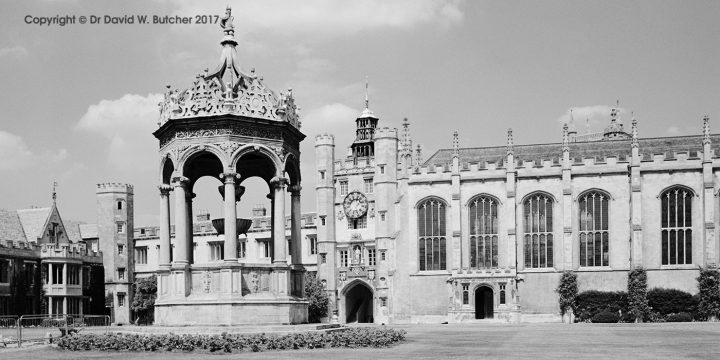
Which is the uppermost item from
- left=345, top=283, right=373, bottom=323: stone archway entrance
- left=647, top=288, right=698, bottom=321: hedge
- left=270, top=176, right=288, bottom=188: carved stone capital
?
left=270, top=176, right=288, bottom=188: carved stone capital

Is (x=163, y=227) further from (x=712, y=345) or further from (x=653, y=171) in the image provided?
(x=653, y=171)

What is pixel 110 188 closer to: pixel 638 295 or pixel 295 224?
pixel 638 295

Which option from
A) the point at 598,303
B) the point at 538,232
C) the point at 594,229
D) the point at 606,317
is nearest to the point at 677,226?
the point at 594,229

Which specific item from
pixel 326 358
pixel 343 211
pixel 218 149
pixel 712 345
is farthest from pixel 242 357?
pixel 343 211

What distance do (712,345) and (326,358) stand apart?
16.4m

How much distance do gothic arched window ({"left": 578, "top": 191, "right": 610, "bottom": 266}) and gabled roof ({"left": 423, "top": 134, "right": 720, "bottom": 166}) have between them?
12.1ft

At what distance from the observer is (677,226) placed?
74062mm

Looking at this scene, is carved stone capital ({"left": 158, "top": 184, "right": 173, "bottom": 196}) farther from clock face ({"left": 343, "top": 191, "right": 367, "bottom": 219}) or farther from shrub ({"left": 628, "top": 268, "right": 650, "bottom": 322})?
clock face ({"left": 343, "top": 191, "right": 367, "bottom": 219})

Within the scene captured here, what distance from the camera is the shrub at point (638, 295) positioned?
7181 cm

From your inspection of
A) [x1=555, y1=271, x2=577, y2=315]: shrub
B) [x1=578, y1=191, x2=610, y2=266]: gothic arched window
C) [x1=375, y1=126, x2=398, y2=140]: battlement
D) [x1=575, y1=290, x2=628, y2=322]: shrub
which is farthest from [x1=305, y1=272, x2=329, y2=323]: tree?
[x1=578, y1=191, x2=610, y2=266]: gothic arched window

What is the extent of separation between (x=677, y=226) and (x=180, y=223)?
55.0 meters

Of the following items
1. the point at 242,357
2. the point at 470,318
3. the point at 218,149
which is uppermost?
the point at 218,149

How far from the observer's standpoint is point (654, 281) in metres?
73.7

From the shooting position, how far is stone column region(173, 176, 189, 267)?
2942cm
